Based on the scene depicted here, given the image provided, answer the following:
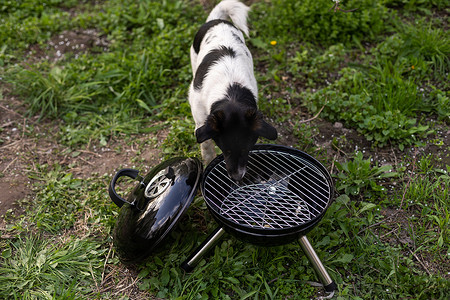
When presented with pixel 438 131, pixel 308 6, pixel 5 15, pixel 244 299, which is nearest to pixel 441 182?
pixel 438 131

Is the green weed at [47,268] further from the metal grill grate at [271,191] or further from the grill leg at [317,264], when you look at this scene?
the grill leg at [317,264]

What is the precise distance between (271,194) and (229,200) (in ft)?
1.22

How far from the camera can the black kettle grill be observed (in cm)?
308

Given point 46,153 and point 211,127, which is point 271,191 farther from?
point 46,153

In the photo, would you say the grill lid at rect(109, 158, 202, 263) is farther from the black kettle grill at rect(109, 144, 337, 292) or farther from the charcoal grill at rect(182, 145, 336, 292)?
the charcoal grill at rect(182, 145, 336, 292)

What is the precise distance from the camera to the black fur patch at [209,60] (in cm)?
383

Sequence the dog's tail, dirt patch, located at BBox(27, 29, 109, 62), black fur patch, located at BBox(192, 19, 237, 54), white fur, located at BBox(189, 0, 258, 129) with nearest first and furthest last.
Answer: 1. white fur, located at BBox(189, 0, 258, 129)
2. black fur patch, located at BBox(192, 19, 237, 54)
3. the dog's tail
4. dirt patch, located at BBox(27, 29, 109, 62)

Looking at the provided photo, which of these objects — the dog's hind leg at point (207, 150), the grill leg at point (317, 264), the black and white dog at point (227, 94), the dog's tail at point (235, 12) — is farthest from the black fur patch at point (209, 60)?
the grill leg at point (317, 264)

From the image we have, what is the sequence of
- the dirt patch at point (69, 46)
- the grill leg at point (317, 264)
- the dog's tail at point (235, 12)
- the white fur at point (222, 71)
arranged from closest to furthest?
the grill leg at point (317, 264), the white fur at point (222, 71), the dog's tail at point (235, 12), the dirt patch at point (69, 46)

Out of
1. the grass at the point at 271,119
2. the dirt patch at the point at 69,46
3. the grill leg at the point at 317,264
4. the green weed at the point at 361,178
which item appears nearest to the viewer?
the grill leg at the point at 317,264

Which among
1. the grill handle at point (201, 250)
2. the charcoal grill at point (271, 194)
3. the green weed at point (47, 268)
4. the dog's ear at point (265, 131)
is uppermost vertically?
the dog's ear at point (265, 131)

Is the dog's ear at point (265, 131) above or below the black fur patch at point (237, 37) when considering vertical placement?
below

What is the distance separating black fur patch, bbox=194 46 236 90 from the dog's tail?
72cm

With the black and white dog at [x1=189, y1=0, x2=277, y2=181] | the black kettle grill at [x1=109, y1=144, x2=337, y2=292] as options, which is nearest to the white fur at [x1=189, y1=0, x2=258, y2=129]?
the black and white dog at [x1=189, y1=0, x2=277, y2=181]
